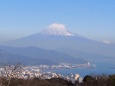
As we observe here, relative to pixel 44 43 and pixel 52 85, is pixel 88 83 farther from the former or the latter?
pixel 44 43

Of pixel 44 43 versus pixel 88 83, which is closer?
pixel 88 83

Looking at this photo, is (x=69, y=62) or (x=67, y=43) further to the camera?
(x=67, y=43)

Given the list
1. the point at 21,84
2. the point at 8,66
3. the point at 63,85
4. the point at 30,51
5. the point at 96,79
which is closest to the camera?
the point at 8,66

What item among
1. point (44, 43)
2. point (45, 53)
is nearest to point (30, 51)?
point (45, 53)

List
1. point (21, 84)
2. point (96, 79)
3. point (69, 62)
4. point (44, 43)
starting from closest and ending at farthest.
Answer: point (21, 84) < point (96, 79) < point (69, 62) < point (44, 43)

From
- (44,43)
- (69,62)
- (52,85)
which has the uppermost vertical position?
(44,43)

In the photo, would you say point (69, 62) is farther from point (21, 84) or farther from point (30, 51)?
point (21, 84)

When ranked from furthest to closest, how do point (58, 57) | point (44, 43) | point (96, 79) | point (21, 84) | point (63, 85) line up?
point (44, 43), point (58, 57), point (96, 79), point (63, 85), point (21, 84)

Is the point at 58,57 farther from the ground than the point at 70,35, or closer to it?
closer to it

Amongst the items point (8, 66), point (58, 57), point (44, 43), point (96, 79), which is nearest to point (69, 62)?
point (58, 57)
